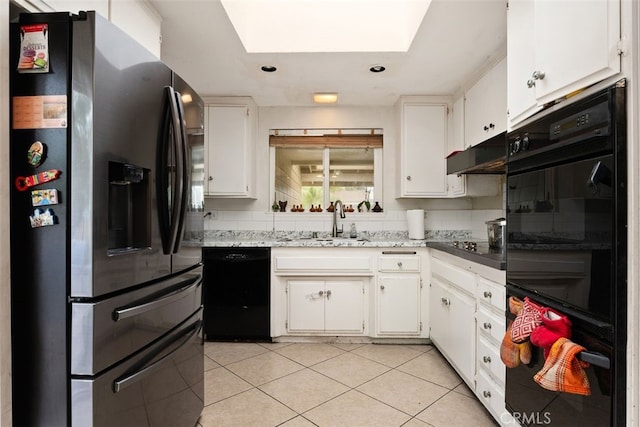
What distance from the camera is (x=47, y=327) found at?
3.56ft

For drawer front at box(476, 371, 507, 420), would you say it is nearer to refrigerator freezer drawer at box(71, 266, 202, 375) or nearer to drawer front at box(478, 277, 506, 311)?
drawer front at box(478, 277, 506, 311)

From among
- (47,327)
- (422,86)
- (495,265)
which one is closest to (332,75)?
(422,86)

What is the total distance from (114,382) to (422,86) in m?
3.05

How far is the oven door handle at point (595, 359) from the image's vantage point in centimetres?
100

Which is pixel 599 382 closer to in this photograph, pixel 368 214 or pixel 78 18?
pixel 78 18

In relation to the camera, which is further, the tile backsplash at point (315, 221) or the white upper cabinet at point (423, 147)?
the tile backsplash at point (315, 221)

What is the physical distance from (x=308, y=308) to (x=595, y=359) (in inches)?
89.9

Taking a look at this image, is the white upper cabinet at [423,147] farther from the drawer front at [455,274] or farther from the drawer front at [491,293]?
the drawer front at [491,293]

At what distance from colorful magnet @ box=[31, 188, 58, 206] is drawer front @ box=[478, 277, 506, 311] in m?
1.88

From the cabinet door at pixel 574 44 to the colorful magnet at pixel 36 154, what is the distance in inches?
67.2

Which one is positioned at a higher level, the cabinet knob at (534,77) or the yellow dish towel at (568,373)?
the cabinet knob at (534,77)

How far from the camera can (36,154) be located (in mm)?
1073

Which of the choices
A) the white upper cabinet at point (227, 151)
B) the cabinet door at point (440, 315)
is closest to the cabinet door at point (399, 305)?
the cabinet door at point (440, 315)

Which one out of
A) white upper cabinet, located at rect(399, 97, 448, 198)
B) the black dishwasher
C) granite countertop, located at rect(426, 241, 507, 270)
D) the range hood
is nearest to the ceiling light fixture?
white upper cabinet, located at rect(399, 97, 448, 198)
